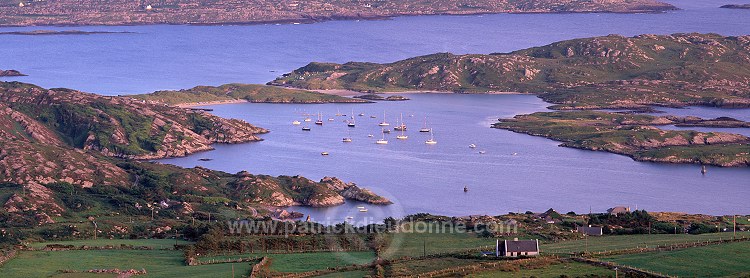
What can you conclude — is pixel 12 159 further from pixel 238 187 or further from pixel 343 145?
pixel 343 145

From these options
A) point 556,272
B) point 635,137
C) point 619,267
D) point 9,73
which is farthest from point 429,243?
point 9,73

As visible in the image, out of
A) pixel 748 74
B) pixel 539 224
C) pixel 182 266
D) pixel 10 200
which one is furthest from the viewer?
pixel 748 74

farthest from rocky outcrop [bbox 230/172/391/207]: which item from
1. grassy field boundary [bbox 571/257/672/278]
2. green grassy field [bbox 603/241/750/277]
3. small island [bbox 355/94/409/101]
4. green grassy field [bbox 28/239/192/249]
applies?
small island [bbox 355/94/409/101]

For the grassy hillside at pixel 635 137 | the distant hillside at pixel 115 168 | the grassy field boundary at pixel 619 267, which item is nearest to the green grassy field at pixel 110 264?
the grassy field boundary at pixel 619 267

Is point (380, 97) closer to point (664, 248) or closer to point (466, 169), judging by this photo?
point (466, 169)

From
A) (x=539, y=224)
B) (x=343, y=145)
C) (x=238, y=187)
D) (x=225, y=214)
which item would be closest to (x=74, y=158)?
(x=238, y=187)

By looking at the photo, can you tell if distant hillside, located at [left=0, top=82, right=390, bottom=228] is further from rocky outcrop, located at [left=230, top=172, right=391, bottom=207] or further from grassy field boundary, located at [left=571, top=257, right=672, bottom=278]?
→ grassy field boundary, located at [left=571, top=257, right=672, bottom=278]
